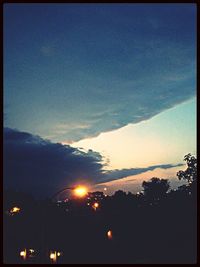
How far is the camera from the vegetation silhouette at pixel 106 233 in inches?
1264

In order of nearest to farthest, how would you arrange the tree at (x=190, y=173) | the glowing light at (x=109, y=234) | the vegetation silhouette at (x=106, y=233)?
the vegetation silhouette at (x=106, y=233) < the glowing light at (x=109, y=234) < the tree at (x=190, y=173)

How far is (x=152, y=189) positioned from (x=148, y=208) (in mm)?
87663

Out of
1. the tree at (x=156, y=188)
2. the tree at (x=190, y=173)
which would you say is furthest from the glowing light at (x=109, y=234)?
the tree at (x=156, y=188)

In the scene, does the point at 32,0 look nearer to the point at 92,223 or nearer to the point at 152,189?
the point at 92,223

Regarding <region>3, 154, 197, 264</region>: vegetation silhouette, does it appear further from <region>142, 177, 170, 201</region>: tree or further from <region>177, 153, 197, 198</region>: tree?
<region>142, 177, 170, 201</region>: tree

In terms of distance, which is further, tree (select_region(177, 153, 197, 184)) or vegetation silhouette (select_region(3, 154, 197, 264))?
tree (select_region(177, 153, 197, 184))

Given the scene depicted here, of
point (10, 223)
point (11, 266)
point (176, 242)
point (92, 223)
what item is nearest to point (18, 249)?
point (10, 223)

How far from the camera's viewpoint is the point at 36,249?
30.2 m

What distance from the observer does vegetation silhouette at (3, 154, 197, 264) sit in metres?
32.1

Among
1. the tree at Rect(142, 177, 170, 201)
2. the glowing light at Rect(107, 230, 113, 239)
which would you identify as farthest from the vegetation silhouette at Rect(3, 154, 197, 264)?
the tree at Rect(142, 177, 170, 201)

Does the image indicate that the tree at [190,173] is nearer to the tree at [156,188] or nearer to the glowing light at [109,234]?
the glowing light at [109,234]

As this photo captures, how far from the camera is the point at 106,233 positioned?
4472 centimetres

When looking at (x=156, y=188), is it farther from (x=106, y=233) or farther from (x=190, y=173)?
(x=106, y=233)

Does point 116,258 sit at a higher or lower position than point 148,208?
lower
